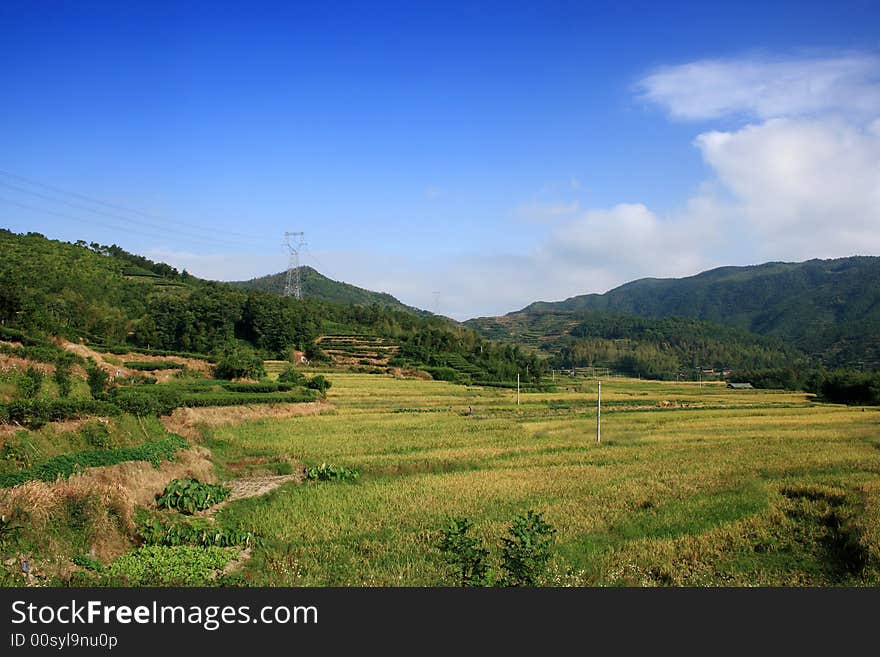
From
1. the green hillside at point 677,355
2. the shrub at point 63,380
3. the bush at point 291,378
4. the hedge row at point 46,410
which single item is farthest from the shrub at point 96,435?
the green hillside at point 677,355

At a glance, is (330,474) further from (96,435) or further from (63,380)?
(63,380)

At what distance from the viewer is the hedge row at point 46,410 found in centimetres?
1748

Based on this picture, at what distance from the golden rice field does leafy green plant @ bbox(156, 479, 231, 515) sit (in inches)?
36.3

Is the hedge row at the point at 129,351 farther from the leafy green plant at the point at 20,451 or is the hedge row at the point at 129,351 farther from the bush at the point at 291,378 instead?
the leafy green plant at the point at 20,451

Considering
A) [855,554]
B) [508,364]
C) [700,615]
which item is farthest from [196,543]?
[508,364]

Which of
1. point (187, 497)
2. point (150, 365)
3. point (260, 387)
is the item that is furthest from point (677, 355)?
point (187, 497)

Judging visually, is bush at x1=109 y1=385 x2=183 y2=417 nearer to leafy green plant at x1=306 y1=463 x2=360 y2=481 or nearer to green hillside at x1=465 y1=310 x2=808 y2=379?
leafy green plant at x1=306 y1=463 x2=360 y2=481

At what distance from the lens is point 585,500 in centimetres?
1755

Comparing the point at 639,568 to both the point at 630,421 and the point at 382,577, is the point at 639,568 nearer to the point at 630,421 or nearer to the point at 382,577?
the point at 382,577

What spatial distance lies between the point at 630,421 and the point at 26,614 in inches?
1488

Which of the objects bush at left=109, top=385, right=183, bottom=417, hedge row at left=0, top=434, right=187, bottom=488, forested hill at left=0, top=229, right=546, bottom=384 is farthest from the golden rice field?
forested hill at left=0, top=229, right=546, bottom=384

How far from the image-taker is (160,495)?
1717cm

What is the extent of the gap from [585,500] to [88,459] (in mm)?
14888

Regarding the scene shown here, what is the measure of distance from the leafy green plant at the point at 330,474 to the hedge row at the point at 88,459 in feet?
16.4
